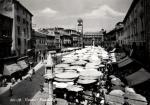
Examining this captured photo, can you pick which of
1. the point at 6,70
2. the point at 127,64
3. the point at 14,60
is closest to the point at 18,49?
the point at 14,60

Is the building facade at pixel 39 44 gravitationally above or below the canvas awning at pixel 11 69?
above

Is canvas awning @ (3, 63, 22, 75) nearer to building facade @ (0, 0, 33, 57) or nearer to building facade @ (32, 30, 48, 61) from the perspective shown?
building facade @ (0, 0, 33, 57)

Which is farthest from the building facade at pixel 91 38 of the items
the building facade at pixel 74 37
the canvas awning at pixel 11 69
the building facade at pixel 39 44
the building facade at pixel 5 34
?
the canvas awning at pixel 11 69

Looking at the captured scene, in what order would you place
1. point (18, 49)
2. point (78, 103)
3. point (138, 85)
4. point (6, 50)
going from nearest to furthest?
1. point (78, 103)
2. point (138, 85)
3. point (6, 50)
4. point (18, 49)

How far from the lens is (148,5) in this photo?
62.9 feet

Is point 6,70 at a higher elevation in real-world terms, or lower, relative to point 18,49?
lower

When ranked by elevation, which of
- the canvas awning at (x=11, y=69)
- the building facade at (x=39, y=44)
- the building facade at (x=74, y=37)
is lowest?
the canvas awning at (x=11, y=69)

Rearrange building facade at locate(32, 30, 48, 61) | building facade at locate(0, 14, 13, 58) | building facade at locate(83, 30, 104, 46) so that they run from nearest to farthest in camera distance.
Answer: building facade at locate(0, 14, 13, 58) < building facade at locate(32, 30, 48, 61) < building facade at locate(83, 30, 104, 46)

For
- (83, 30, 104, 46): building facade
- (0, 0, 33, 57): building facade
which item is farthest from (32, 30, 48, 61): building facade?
(83, 30, 104, 46): building facade

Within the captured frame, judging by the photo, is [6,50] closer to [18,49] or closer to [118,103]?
[18,49]

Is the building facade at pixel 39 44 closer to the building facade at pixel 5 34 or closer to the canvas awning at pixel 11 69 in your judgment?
the building facade at pixel 5 34

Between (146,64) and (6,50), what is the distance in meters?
23.9

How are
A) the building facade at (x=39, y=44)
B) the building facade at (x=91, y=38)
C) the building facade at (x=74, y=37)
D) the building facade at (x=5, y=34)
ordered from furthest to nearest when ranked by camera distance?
the building facade at (x=91, y=38) → the building facade at (x=74, y=37) → the building facade at (x=39, y=44) → the building facade at (x=5, y=34)

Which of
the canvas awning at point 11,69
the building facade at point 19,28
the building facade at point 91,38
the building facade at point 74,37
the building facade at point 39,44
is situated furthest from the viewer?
the building facade at point 91,38
